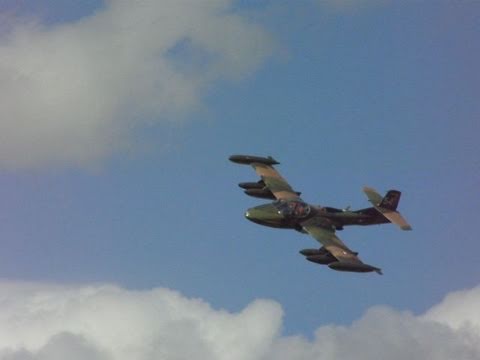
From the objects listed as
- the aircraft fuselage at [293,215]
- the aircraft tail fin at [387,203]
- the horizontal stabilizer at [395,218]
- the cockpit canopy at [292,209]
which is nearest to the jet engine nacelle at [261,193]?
the aircraft fuselage at [293,215]

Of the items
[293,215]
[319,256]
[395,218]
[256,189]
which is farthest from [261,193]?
[319,256]

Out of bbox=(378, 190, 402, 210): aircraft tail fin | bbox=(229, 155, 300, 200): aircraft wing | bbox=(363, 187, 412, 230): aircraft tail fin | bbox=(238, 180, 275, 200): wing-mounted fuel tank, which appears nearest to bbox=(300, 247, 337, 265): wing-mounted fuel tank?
bbox=(363, 187, 412, 230): aircraft tail fin

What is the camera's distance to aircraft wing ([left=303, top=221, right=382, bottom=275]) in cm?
9306

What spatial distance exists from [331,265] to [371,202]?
1730 cm

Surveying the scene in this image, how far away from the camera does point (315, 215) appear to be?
10431 centimetres

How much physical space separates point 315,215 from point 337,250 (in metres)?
7.38

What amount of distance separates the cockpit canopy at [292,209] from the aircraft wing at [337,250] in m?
1.09

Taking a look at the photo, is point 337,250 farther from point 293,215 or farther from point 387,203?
point 387,203

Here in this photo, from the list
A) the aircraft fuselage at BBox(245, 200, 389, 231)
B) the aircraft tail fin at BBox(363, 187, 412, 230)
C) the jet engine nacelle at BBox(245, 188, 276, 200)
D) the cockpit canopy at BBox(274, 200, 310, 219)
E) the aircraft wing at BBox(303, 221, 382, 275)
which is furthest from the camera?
the jet engine nacelle at BBox(245, 188, 276, 200)

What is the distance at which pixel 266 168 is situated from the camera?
114688 mm

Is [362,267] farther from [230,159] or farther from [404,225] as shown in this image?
[230,159]

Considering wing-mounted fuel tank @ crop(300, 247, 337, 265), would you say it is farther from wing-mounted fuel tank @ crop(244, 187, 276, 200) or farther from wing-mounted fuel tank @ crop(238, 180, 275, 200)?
wing-mounted fuel tank @ crop(238, 180, 275, 200)

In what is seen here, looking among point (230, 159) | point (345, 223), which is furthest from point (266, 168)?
point (345, 223)

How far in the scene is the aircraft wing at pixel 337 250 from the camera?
305 ft
